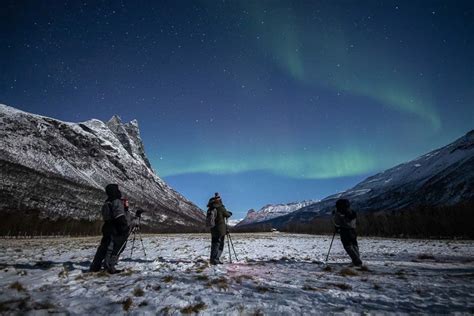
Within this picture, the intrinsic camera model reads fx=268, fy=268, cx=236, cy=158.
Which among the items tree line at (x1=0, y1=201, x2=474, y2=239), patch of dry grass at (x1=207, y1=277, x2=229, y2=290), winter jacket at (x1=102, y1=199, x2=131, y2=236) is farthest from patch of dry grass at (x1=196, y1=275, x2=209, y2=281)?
tree line at (x1=0, y1=201, x2=474, y2=239)

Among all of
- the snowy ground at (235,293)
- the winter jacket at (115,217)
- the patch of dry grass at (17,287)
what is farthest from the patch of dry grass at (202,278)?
the patch of dry grass at (17,287)

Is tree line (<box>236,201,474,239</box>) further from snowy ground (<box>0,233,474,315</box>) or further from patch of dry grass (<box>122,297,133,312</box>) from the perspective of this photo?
patch of dry grass (<box>122,297,133,312</box>)

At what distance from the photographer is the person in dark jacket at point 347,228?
489 inches

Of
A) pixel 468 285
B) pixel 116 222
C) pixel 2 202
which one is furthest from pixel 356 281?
pixel 2 202

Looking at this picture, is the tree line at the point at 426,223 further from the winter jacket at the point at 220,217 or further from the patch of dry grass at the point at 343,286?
the patch of dry grass at the point at 343,286

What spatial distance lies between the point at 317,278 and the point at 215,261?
17.4 ft

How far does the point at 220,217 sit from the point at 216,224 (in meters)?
0.42

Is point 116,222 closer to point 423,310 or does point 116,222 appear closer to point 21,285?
point 21,285

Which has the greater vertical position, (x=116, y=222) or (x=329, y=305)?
(x=116, y=222)

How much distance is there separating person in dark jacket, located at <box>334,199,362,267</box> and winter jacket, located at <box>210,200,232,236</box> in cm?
551

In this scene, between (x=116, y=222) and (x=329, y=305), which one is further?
(x=116, y=222)

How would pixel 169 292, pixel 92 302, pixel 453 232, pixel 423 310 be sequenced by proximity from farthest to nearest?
pixel 453 232 < pixel 169 292 < pixel 92 302 < pixel 423 310

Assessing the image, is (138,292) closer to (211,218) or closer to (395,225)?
(211,218)

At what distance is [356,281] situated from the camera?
A: 28.3ft
